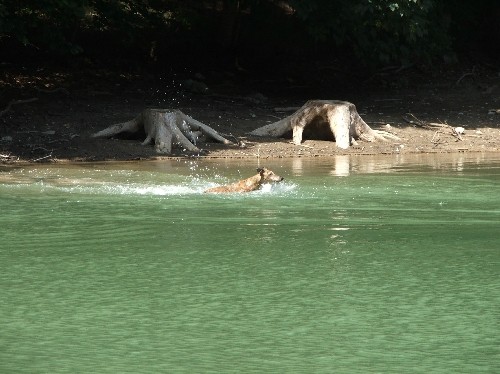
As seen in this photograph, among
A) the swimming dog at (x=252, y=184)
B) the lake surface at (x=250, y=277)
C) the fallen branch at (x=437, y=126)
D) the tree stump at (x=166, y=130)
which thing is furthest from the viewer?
the fallen branch at (x=437, y=126)

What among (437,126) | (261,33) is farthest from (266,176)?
(261,33)

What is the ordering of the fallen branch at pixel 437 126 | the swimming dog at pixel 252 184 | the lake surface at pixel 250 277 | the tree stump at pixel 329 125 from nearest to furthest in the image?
the lake surface at pixel 250 277 → the swimming dog at pixel 252 184 → the tree stump at pixel 329 125 → the fallen branch at pixel 437 126

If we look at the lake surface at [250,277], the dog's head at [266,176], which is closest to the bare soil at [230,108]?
the lake surface at [250,277]

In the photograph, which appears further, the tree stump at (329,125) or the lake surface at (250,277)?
the tree stump at (329,125)

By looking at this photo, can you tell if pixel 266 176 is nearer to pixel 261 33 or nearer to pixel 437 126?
pixel 437 126

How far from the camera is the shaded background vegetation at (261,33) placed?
20734 millimetres

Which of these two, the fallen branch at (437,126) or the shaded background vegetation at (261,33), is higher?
the shaded background vegetation at (261,33)

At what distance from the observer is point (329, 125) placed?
1877 cm

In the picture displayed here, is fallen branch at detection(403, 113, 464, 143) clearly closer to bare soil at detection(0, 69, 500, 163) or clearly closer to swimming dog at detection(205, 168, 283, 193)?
bare soil at detection(0, 69, 500, 163)

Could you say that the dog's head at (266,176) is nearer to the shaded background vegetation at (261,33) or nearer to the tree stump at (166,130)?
the tree stump at (166,130)

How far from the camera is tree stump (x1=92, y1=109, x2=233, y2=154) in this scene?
17281 millimetres

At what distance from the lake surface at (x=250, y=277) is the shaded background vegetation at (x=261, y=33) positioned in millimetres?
8029

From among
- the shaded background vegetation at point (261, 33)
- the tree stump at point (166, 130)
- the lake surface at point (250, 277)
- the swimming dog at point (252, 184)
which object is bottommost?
the lake surface at point (250, 277)

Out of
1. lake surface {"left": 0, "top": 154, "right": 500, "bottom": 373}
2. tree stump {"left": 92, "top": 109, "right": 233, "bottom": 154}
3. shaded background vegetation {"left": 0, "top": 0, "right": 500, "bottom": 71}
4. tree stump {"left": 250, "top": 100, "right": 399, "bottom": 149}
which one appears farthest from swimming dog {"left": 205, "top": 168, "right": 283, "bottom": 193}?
shaded background vegetation {"left": 0, "top": 0, "right": 500, "bottom": 71}
